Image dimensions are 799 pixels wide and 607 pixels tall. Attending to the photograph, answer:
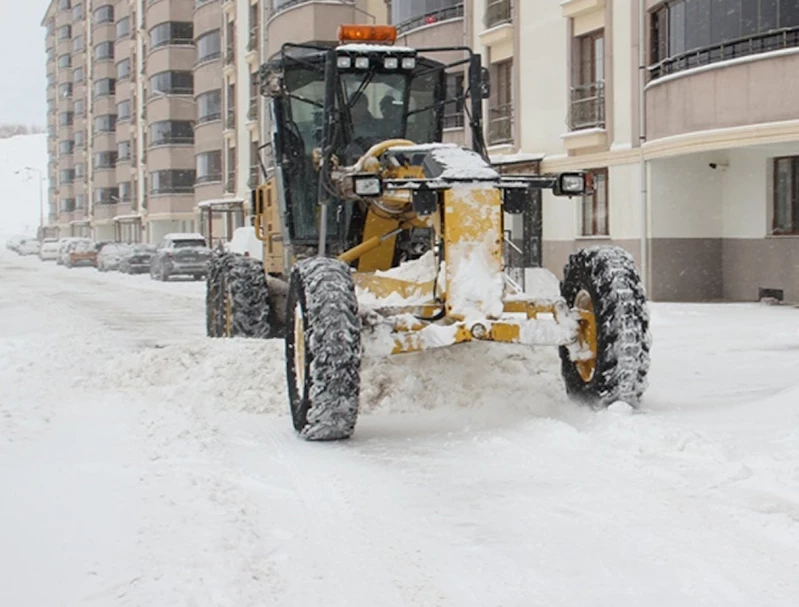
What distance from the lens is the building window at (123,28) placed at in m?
68.2

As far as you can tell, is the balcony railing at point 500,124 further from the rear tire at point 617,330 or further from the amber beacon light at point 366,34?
the rear tire at point 617,330

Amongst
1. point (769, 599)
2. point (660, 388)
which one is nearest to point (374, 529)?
point (769, 599)

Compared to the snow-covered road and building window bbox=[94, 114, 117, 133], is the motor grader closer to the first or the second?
the snow-covered road

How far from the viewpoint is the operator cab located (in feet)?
29.8

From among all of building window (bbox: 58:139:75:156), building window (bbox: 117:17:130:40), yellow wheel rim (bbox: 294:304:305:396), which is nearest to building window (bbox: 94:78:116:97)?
building window (bbox: 117:17:130:40)

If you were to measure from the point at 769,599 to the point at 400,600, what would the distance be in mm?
1374

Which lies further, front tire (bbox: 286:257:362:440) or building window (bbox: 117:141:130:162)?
building window (bbox: 117:141:130:162)

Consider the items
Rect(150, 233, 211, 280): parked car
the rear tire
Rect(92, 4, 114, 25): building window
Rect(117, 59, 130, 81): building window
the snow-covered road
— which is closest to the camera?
the snow-covered road

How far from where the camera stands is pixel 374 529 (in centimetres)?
496

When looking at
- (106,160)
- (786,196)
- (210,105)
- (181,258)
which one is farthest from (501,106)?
(106,160)

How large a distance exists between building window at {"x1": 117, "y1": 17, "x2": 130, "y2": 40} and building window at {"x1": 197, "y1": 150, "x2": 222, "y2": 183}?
21.4 metres

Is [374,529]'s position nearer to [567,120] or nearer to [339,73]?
[339,73]

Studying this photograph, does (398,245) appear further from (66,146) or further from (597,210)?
(66,146)

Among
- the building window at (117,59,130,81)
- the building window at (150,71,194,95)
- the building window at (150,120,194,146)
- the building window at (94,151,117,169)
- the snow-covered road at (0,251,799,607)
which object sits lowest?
the snow-covered road at (0,251,799,607)
